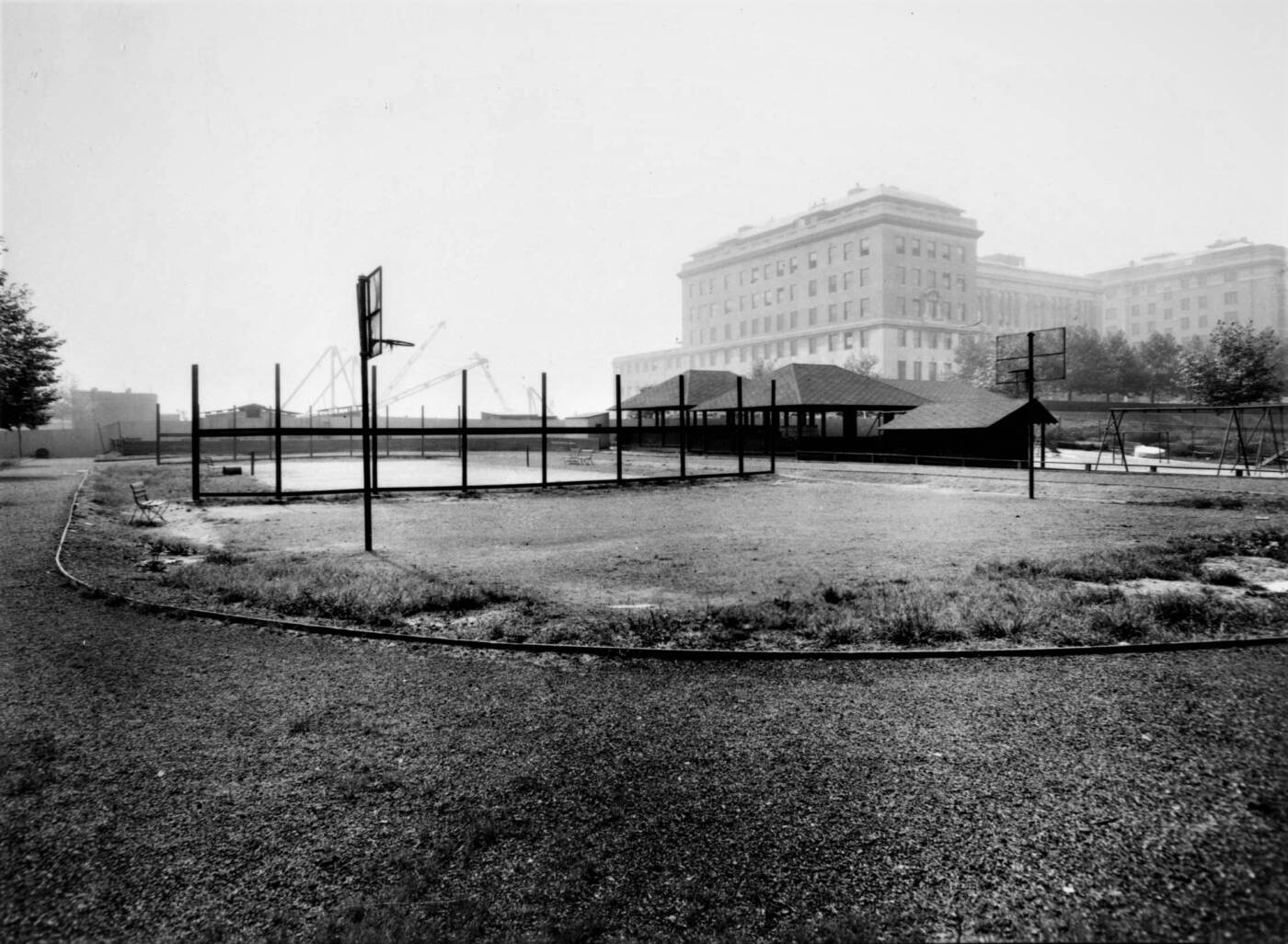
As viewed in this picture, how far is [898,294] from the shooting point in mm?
94625

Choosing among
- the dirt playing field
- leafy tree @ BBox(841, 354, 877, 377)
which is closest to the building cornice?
leafy tree @ BBox(841, 354, 877, 377)

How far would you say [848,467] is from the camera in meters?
32.7

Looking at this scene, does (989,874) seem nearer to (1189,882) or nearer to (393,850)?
(1189,882)

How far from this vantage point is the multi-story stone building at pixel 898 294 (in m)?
94.8

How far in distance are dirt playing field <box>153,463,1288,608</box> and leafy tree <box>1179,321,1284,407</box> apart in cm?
3333

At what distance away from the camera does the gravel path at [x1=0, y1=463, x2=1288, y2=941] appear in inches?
111

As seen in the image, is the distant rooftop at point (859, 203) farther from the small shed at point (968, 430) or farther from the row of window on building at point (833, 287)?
the small shed at point (968, 430)

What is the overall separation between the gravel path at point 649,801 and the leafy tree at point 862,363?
266ft

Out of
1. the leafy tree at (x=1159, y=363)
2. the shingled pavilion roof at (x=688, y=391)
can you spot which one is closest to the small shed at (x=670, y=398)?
the shingled pavilion roof at (x=688, y=391)

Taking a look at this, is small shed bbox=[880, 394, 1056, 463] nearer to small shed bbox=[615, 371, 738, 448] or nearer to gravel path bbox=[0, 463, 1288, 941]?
small shed bbox=[615, 371, 738, 448]

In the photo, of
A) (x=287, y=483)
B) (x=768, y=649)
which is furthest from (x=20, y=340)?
(x=768, y=649)

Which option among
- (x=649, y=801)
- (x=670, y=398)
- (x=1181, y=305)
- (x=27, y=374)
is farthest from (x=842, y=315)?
(x=649, y=801)

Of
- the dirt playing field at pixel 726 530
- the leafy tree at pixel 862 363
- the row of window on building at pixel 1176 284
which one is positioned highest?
the row of window on building at pixel 1176 284

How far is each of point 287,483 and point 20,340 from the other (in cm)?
1468
